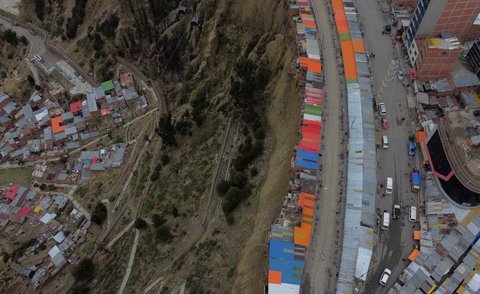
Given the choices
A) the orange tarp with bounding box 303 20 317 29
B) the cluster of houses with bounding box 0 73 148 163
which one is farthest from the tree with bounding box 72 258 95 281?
the orange tarp with bounding box 303 20 317 29

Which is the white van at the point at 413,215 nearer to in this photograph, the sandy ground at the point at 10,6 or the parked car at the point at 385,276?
the parked car at the point at 385,276

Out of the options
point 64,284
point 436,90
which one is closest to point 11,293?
point 64,284

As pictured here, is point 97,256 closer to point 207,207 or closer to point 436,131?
point 207,207

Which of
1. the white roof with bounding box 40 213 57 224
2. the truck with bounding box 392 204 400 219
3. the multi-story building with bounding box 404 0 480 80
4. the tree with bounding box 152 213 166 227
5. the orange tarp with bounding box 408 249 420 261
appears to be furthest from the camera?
the white roof with bounding box 40 213 57 224

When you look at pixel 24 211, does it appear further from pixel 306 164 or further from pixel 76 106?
pixel 306 164

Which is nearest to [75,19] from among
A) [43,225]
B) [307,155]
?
[43,225]

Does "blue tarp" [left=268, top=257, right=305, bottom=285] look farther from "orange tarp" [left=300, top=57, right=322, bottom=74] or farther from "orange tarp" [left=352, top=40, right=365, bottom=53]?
"orange tarp" [left=352, top=40, right=365, bottom=53]
